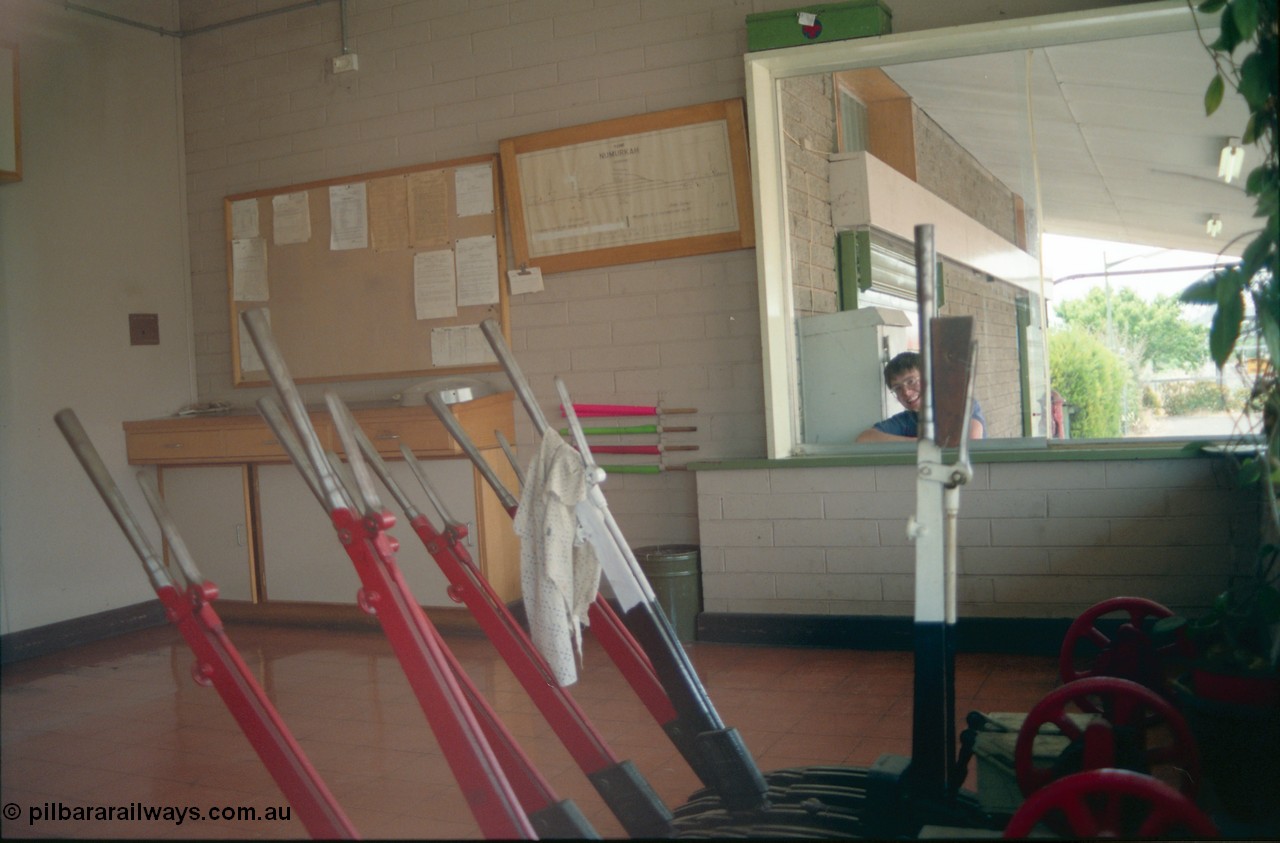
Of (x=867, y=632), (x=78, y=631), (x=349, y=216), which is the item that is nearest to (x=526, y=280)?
(x=349, y=216)

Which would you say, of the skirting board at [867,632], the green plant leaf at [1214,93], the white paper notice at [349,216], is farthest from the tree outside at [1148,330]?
the white paper notice at [349,216]

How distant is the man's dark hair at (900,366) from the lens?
4500 millimetres

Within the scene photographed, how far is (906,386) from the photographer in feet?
14.7

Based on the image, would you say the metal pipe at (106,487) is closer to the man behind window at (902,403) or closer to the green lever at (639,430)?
the green lever at (639,430)

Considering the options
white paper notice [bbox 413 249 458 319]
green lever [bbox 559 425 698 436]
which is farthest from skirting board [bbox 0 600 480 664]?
white paper notice [bbox 413 249 458 319]

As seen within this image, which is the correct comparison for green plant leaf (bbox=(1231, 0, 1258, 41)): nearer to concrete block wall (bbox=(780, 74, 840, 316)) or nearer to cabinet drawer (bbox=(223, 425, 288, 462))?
concrete block wall (bbox=(780, 74, 840, 316))

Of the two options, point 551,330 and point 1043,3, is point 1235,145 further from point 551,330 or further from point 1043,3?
point 551,330

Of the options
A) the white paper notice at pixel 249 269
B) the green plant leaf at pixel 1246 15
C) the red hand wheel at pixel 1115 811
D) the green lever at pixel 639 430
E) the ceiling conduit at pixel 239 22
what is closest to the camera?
the red hand wheel at pixel 1115 811

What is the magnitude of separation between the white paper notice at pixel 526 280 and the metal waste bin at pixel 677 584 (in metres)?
1.37

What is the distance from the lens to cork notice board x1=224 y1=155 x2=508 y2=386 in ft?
17.3

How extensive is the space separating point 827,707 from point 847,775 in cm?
90

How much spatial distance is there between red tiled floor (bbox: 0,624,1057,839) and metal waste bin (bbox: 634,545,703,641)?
107 mm

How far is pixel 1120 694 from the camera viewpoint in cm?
245

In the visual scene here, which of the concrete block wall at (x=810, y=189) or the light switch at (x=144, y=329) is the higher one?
the concrete block wall at (x=810, y=189)
